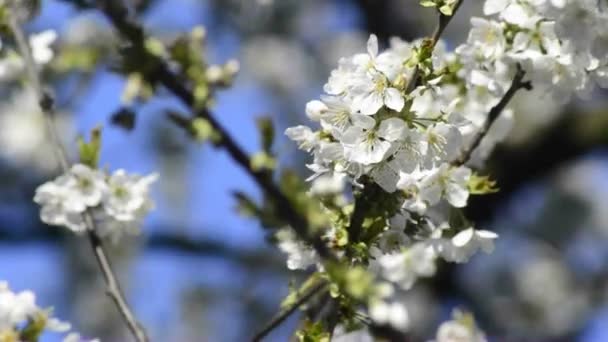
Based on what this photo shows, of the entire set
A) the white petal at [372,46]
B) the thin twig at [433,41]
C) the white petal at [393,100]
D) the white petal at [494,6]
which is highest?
the white petal at [494,6]

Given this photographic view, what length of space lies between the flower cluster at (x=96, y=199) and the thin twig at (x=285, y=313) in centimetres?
37

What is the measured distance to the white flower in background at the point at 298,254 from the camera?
121 centimetres

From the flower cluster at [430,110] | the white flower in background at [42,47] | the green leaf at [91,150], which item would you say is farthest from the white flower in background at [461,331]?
the white flower in background at [42,47]

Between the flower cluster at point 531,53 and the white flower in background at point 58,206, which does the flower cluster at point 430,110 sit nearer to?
the flower cluster at point 531,53

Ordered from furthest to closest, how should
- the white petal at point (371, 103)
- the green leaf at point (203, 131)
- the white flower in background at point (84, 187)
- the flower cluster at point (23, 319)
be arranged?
A: the green leaf at point (203, 131), the white flower in background at point (84, 187), the flower cluster at point (23, 319), the white petal at point (371, 103)

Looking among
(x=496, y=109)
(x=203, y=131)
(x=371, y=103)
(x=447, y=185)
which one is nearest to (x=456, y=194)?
Result: (x=447, y=185)

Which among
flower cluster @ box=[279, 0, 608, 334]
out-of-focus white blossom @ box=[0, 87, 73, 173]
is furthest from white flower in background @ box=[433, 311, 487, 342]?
out-of-focus white blossom @ box=[0, 87, 73, 173]

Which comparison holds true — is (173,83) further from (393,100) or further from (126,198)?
(393,100)

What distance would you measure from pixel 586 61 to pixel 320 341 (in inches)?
17.8

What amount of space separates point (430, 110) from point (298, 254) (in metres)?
0.23

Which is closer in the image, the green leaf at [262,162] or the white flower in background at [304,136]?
the white flower in background at [304,136]

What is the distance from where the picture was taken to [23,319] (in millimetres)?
1178

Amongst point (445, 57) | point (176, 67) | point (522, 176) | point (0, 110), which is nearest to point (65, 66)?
point (176, 67)

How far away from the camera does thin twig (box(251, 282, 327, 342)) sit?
1164 millimetres
